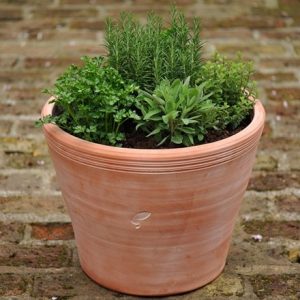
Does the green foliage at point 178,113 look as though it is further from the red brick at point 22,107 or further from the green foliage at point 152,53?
the red brick at point 22,107

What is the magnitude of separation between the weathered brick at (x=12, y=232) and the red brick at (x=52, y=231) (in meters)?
0.05

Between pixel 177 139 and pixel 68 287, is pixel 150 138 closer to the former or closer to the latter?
pixel 177 139

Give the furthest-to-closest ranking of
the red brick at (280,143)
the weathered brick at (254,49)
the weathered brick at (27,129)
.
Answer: the weathered brick at (254,49) < the weathered brick at (27,129) < the red brick at (280,143)

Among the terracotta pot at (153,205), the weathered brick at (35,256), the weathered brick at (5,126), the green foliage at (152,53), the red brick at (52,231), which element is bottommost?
the red brick at (52,231)

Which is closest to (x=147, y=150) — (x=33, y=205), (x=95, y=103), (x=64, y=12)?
(x=95, y=103)

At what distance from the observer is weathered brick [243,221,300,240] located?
2.85 metres

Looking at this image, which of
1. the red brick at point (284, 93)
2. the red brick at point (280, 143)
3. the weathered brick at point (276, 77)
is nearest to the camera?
the red brick at point (280, 143)

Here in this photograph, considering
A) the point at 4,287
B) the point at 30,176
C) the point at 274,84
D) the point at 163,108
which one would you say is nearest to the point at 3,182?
the point at 30,176

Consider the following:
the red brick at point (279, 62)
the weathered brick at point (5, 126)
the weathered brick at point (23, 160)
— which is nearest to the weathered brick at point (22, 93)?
the weathered brick at point (5, 126)

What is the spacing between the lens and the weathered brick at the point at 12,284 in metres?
2.48

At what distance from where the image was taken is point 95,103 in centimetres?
226

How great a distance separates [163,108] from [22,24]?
3.13 m

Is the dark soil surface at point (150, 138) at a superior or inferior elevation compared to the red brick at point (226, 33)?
superior

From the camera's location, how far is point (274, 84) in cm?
415
